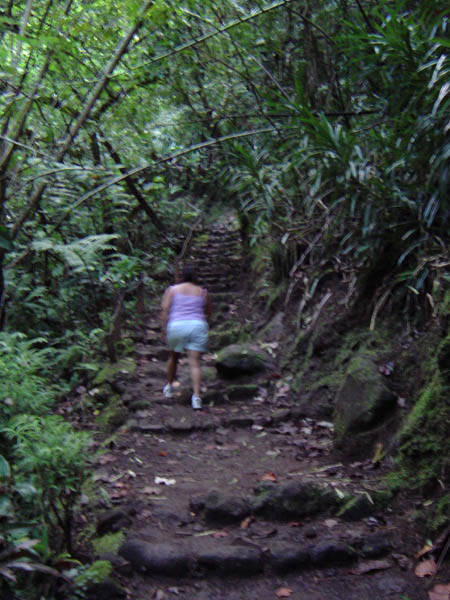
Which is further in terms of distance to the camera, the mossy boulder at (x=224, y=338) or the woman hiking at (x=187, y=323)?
the mossy boulder at (x=224, y=338)

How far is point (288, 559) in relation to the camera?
3307mm

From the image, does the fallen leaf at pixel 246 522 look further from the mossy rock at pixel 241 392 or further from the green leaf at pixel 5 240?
the mossy rock at pixel 241 392

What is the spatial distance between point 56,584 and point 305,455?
8.41 feet

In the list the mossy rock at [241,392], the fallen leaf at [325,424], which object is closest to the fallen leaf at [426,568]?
the fallen leaf at [325,424]

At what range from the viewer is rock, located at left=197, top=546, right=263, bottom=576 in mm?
Result: 3277

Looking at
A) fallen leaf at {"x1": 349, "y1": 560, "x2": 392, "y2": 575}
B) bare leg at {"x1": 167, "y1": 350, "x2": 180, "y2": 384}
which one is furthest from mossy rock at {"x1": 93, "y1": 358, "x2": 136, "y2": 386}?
fallen leaf at {"x1": 349, "y1": 560, "x2": 392, "y2": 575}

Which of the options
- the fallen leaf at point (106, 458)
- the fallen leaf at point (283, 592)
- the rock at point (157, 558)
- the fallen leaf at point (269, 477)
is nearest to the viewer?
the fallen leaf at point (283, 592)

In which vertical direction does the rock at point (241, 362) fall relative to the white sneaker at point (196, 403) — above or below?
above

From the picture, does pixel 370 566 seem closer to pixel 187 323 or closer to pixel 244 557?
pixel 244 557

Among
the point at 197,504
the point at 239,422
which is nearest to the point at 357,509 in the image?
the point at 197,504

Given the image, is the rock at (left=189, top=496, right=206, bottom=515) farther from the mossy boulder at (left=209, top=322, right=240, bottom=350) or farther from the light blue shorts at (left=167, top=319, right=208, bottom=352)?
the mossy boulder at (left=209, top=322, right=240, bottom=350)

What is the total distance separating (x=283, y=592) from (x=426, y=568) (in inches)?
30.3

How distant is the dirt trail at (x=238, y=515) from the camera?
3.20 metres

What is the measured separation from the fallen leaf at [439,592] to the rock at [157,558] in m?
1.29
